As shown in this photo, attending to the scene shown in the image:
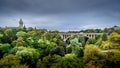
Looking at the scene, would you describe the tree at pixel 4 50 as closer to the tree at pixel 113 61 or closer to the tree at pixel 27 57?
the tree at pixel 27 57

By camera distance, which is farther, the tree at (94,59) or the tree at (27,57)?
the tree at (27,57)

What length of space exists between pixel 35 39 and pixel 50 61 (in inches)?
899

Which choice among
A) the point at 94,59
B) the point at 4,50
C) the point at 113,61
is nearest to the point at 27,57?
the point at 4,50

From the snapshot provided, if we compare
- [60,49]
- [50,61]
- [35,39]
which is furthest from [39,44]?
[50,61]

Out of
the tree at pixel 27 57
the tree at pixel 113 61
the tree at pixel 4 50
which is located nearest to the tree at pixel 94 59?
the tree at pixel 113 61

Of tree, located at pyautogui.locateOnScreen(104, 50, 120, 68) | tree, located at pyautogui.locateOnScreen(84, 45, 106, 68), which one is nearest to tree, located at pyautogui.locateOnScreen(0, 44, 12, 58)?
tree, located at pyautogui.locateOnScreen(84, 45, 106, 68)

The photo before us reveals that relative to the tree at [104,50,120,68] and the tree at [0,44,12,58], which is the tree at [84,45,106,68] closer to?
the tree at [104,50,120,68]

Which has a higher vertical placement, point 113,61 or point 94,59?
point 94,59

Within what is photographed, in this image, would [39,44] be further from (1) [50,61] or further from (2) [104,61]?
(2) [104,61]

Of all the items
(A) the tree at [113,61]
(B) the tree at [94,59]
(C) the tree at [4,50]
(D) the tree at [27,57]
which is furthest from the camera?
(C) the tree at [4,50]

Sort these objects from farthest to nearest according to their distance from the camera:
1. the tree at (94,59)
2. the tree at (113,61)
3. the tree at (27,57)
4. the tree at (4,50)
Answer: the tree at (4,50) → the tree at (27,57) → the tree at (113,61) → the tree at (94,59)

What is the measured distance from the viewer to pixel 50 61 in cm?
3906

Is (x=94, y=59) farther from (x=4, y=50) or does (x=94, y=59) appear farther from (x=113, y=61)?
(x=4, y=50)

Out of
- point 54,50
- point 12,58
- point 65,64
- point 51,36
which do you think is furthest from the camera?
point 51,36
